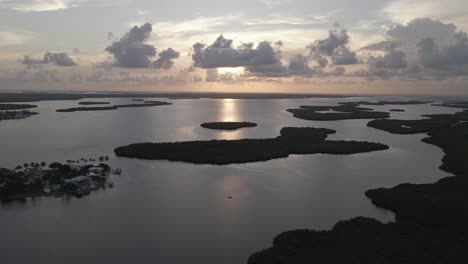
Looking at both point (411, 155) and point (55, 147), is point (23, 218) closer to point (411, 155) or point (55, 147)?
point (55, 147)

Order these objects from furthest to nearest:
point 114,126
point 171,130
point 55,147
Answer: point 114,126
point 171,130
point 55,147

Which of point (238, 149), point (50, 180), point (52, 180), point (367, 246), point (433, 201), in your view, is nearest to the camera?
point (367, 246)

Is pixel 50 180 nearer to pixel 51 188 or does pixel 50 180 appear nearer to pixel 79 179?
pixel 51 188

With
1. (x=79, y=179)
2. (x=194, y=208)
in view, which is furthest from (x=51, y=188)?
(x=194, y=208)

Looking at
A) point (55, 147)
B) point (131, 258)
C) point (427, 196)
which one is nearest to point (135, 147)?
point (55, 147)

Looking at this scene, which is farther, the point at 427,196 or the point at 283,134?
the point at 283,134

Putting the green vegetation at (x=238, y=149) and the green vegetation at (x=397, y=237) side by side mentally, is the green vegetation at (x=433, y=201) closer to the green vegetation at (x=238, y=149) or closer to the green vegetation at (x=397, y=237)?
the green vegetation at (x=397, y=237)

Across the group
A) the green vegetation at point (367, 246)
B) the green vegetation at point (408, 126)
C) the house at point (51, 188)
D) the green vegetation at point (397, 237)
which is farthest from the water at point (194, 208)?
the green vegetation at point (408, 126)
